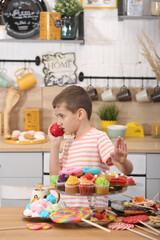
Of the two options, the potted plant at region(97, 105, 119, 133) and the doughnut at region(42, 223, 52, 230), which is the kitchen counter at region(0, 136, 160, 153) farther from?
the doughnut at region(42, 223, 52, 230)

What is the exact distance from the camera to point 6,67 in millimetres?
3922

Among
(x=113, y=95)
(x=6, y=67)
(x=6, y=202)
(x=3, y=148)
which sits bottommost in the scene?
(x=6, y=202)

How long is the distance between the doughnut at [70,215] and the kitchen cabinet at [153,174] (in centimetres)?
168

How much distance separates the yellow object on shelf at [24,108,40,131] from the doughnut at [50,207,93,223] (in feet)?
7.30

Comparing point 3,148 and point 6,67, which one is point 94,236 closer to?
point 3,148

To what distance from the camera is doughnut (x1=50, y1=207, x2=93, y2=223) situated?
1578 mm

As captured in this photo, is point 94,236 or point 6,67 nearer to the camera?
point 94,236

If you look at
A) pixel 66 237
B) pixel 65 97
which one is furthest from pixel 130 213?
pixel 65 97

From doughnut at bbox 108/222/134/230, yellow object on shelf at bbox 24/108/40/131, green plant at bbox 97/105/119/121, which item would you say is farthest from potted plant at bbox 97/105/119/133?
doughnut at bbox 108/222/134/230

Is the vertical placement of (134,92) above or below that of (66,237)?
above

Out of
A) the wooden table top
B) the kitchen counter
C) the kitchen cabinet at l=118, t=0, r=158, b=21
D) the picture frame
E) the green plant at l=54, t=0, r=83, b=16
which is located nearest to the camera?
the wooden table top

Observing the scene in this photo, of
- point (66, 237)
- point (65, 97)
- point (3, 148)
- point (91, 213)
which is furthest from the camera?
point (3, 148)

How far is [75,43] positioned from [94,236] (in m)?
2.66

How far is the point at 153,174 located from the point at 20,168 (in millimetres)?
1061
